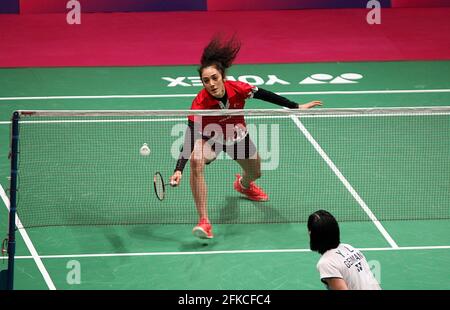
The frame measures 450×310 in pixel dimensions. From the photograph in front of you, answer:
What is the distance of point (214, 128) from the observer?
9.39 metres

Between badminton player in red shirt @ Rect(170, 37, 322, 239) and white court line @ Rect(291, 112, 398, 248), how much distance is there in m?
1.13

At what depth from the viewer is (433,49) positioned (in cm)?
1513

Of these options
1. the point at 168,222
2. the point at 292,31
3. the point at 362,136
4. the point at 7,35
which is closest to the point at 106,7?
the point at 7,35

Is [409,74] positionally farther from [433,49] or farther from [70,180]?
[70,180]

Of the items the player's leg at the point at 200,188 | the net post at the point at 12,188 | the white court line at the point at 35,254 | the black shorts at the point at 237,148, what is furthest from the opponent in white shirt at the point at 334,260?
the black shorts at the point at 237,148

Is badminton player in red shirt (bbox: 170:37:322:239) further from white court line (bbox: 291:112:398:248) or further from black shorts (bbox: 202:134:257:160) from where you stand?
white court line (bbox: 291:112:398:248)

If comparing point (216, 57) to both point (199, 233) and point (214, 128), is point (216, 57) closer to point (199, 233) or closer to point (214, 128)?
point (214, 128)

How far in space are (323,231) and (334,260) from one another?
0.22m

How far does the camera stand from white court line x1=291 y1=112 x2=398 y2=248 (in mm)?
9398

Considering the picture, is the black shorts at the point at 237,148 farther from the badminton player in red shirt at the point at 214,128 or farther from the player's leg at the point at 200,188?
the player's leg at the point at 200,188

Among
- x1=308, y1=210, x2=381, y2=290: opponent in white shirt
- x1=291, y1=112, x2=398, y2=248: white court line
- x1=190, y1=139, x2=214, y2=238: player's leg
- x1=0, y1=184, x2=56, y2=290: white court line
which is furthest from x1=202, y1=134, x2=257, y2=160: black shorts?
x1=308, y1=210, x2=381, y2=290: opponent in white shirt
